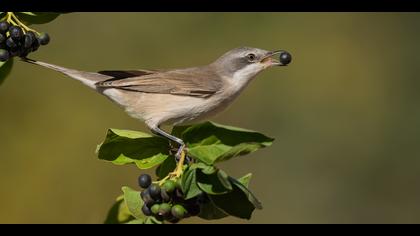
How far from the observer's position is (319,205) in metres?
7.25

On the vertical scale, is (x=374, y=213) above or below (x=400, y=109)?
below

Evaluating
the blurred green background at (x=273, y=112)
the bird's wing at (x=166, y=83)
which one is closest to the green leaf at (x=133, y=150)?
the bird's wing at (x=166, y=83)

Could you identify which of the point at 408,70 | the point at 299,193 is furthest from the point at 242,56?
the point at 408,70

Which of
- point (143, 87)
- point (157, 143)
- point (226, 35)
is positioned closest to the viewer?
point (157, 143)

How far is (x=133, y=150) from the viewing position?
115 inches

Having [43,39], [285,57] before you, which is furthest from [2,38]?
[285,57]

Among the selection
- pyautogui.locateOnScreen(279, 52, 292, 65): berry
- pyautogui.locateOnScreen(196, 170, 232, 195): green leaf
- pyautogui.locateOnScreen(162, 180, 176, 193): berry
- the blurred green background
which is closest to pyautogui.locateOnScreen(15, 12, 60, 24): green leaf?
pyautogui.locateOnScreen(162, 180, 176, 193): berry

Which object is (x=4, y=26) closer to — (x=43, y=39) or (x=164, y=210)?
(x=43, y=39)

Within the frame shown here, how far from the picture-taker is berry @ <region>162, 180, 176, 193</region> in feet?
8.85

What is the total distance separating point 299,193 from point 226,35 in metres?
1.88

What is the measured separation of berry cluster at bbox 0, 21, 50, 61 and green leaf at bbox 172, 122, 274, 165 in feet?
2.47

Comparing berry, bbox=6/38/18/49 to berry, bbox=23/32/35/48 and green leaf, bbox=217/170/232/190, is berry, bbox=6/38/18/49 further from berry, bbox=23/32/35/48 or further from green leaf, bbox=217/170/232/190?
green leaf, bbox=217/170/232/190

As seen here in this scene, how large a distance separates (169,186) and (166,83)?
183cm
